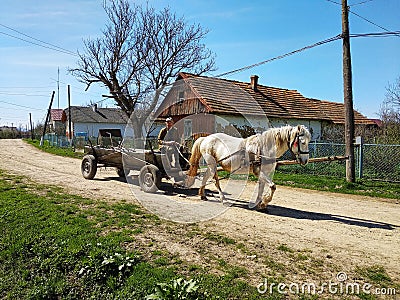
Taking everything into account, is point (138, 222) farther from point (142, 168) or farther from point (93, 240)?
point (142, 168)

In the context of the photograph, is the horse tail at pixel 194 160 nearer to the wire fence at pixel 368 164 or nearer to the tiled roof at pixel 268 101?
the tiled roof at pixel 268 101

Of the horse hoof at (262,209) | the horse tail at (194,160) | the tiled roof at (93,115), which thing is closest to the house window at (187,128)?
the horse tail at (194,160)

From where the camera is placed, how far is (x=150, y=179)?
30.4ft

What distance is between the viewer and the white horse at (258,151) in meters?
6.96

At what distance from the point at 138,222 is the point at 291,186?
20.5ft

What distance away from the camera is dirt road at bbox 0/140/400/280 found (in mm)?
5008

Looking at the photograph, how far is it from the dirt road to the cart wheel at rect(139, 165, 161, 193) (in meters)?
0.51

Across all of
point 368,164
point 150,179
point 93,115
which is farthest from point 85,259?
point 93,115

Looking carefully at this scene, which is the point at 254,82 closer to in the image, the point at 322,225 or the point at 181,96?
the point at 181,96

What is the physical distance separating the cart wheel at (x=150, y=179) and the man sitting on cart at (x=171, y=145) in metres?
0.47

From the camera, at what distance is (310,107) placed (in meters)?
23.9

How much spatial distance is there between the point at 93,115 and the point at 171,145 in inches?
1880

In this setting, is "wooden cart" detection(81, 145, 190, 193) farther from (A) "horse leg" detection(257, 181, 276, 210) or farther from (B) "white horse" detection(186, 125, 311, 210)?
(A) "horse leg" detection(257, 181, 276, 210)

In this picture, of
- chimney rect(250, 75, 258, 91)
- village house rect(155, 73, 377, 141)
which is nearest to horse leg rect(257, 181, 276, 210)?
village house rect(155, 73, 377, 141)
